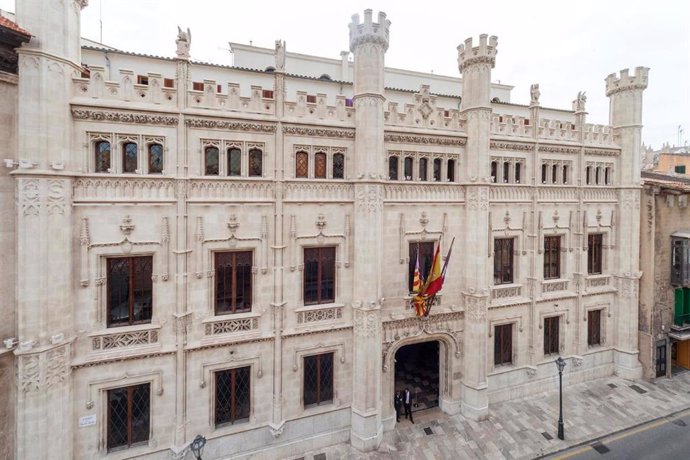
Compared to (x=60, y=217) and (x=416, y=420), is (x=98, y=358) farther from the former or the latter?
(x=416, y=420)

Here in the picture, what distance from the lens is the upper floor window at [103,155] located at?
12.5 m

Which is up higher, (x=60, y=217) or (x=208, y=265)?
(x=60, y=217)

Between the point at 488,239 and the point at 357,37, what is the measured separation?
39.3 ft

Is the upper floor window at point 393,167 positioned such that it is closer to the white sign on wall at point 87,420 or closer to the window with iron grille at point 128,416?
the window with iron grille at point 128,416

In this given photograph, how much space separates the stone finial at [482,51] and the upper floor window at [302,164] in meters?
10.1

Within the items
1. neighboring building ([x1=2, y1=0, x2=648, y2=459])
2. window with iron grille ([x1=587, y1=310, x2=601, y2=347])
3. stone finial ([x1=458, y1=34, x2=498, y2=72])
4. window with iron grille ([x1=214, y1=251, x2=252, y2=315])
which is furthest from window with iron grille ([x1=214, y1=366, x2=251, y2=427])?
window with iron grille ([x1=587, y1=310, x2=601, y2=347])

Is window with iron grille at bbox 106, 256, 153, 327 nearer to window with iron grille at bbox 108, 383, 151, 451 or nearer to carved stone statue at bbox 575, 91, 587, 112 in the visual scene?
window with iron grille at bbox 108, 383, 151, 451

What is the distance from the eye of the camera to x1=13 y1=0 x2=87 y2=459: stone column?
10.9m

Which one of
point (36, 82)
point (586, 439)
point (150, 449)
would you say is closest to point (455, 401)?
point (586, 439)

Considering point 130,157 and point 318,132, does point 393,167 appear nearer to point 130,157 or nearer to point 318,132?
point 318,132

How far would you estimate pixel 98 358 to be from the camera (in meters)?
12.3

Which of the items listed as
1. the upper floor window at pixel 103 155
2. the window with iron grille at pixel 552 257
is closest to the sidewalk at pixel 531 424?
the window with iron grille at pixel 552 257

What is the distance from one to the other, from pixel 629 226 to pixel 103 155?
93.8 feet

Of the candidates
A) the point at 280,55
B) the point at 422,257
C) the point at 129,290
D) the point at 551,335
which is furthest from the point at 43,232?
the point at 551,335
